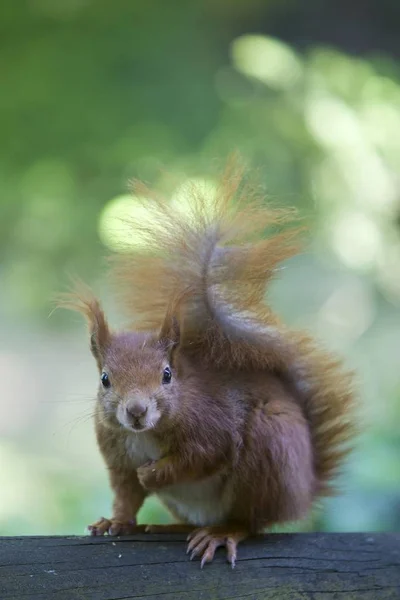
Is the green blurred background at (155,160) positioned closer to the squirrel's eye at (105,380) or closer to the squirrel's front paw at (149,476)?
the squirrel's front paw at (149,476)

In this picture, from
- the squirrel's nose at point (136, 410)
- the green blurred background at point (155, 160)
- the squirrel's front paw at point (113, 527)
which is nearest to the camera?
the squirrel's nose at point (136, 410)

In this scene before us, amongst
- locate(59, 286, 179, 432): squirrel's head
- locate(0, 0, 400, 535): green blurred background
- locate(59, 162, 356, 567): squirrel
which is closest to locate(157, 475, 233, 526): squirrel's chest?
locate(59, 162, 356, 567): squirrel

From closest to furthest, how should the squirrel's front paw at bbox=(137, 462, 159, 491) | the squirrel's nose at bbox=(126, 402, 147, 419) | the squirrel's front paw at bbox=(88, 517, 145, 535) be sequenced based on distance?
1. the squirrel's nose at bbox=(126, 402, 147, 419)
2. the squirrel's front paw at bbox=(137, 462, 159, 491)
3. the squirrel's front paw at bbox=(88, 517, 145, 535)

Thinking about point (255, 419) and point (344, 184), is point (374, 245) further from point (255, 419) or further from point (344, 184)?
point (255, 419)

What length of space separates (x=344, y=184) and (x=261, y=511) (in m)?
1.26

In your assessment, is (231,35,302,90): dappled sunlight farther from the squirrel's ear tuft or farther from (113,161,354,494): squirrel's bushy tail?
the squirrel's ear tuft

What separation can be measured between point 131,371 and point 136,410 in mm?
90

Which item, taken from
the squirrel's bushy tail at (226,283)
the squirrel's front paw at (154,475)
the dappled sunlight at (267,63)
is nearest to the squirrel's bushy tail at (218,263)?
the squirrel's bushy tail at (226,283)

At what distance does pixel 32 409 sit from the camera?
3.07 m

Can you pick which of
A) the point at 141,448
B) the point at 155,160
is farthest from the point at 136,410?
the point at 155,160

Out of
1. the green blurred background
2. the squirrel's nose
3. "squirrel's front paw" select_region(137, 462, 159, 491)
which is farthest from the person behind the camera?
the green blurred background

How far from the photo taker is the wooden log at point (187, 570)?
53.7 inches

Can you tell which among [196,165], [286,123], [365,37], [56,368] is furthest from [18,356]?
[365,37]

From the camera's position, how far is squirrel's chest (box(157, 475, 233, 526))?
61.9 inches
